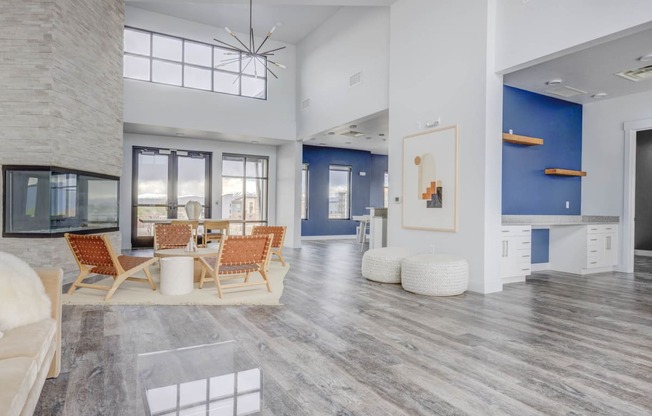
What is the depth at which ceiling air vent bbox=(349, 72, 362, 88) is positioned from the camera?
7.88 m

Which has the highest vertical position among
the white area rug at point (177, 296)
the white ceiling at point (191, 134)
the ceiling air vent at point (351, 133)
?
the ceiling air vent at point (351, 133)

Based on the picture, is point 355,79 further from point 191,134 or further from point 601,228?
point 601,228

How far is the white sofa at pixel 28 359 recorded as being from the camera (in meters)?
1.31

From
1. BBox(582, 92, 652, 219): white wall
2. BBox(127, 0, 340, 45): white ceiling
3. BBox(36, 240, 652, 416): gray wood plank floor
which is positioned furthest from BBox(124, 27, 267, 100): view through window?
BBox(582, 92, 652, 219): white wall

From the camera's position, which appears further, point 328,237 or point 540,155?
point 328,237

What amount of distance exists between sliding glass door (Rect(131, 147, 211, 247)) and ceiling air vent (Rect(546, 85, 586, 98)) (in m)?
8.17

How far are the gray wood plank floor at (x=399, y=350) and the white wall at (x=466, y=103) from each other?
770 millimetres

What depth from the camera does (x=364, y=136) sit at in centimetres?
1046

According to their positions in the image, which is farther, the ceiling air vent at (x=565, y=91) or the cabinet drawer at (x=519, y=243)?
the ceiling air vent at (x=565, y=91)

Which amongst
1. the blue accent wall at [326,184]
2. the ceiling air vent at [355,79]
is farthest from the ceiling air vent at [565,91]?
the blue accent wall at [326,184]

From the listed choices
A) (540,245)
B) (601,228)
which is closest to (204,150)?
(540,245)

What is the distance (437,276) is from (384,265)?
3.16 ft

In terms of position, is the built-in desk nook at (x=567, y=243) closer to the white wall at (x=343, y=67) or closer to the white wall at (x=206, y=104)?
the white wall at (x=343, y=67)

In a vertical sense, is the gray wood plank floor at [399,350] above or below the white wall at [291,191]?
below
